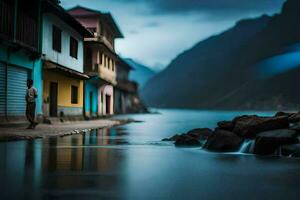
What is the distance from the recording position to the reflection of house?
117 feet

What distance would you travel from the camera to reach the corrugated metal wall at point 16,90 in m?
18.6

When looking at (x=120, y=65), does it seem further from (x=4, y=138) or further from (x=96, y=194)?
(x=96, y=194)

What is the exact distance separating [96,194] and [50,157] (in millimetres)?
4247

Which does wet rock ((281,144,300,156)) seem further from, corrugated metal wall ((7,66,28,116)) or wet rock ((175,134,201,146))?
corrugated metal wall ((7,66,28,116))

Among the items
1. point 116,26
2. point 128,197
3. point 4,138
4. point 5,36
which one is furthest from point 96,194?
point 116,26

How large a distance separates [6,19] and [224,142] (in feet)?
35.1

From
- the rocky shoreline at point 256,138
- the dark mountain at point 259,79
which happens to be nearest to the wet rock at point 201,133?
the rocky shoreline at point 256,138

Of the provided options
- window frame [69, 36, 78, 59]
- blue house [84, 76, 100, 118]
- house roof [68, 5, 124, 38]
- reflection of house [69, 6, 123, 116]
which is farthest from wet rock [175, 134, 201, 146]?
house roof [68, 5, 124, 38]

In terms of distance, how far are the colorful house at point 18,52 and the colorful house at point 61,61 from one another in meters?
0.86

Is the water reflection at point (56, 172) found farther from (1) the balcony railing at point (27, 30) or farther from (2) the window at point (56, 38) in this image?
(2) the window at point (56, 38)

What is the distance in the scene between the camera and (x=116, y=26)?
44.7 meters

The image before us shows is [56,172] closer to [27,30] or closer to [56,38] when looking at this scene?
[27,30]

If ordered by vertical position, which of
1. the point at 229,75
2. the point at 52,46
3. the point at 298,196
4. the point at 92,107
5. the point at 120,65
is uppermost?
the point at 229,75

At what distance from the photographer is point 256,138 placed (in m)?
12.1
